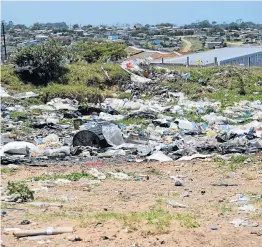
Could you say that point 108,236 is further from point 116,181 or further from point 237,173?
point 237,173

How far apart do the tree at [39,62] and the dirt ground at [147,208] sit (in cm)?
1147

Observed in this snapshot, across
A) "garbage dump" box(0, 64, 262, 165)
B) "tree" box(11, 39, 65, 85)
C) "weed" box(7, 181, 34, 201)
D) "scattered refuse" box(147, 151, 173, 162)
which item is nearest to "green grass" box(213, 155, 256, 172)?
"garbage dump" box(0, 64, 262, 165)

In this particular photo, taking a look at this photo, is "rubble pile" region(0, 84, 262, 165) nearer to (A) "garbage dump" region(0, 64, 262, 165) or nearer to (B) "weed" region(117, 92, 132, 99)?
(A) "garbage dump" region(0, 64, 262, 165)

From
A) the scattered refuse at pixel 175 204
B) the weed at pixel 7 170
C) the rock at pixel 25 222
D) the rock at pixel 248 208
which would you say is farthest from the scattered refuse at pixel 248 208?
the weed at pixel 7 170

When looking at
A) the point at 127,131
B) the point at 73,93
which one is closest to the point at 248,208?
the point at 127,131

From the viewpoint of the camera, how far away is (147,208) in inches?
271

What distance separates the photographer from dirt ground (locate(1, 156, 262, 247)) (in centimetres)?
547

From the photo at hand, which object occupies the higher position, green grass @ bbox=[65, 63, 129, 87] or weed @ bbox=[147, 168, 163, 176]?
green grass @ bbox=[65, 63, 129, 87]

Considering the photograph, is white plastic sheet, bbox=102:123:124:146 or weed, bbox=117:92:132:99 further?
weed, bbox=117:92:132:99

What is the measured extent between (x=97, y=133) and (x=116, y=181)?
287 centimetres

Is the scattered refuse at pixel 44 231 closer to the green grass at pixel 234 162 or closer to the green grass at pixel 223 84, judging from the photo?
the green grass at pixel 234 162

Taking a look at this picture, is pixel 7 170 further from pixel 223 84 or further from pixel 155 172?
pixel 223 84

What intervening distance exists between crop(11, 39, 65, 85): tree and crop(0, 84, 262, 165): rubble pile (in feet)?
8.12

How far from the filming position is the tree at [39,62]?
20.7 meters
